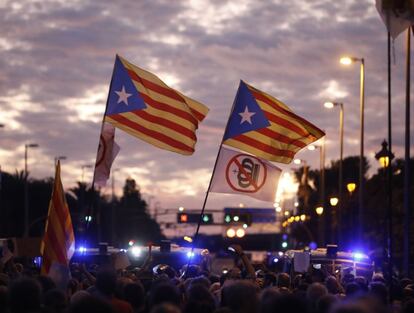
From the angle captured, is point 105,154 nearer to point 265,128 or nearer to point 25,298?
point 265,128

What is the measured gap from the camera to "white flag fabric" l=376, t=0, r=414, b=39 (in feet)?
45.5

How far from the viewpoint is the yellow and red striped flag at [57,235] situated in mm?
15352

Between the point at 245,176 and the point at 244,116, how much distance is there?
1.05 meters

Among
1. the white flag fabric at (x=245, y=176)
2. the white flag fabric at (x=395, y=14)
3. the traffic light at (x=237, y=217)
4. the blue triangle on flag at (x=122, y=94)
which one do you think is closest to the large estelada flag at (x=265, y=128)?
the white flag fabric at (x=245, y=176)

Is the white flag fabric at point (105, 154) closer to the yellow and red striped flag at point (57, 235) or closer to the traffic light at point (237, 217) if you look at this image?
the yellow and red striped flag at point (57, 235)

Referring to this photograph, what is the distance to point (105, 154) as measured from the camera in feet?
61.1

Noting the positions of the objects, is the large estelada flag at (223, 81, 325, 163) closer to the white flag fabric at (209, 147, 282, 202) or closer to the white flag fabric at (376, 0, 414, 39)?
the white flag fabric at (209, 147, 282, 202)

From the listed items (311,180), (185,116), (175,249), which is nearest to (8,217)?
(311,180)

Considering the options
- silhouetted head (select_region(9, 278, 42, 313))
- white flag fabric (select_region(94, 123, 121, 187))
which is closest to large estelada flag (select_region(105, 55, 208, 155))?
white flag fabric (select_region(94, 123, 121, 187))

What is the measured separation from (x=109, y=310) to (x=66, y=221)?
8487 mm

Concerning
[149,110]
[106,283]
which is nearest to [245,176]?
[149,110]

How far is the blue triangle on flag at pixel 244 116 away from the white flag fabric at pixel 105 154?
2059 mm

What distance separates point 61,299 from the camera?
32.9 feet

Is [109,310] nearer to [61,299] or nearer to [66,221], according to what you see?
[61,299]
